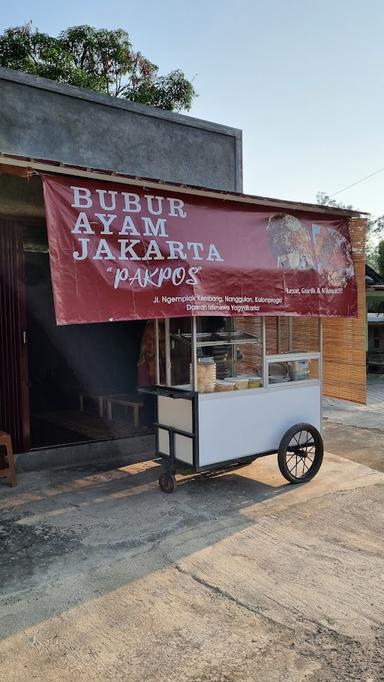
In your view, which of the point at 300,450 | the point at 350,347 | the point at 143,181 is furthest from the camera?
the point at 350,347

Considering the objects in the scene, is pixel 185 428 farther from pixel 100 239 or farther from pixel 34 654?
pixel 34 654

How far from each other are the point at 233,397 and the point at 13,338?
2640mm

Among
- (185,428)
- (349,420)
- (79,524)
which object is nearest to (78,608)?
(79,524)

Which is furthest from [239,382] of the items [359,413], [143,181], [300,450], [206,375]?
[359,413]

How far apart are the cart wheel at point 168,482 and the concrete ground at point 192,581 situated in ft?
0.45

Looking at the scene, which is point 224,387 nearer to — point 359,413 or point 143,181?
point 143,181

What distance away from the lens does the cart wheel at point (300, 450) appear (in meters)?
5.37

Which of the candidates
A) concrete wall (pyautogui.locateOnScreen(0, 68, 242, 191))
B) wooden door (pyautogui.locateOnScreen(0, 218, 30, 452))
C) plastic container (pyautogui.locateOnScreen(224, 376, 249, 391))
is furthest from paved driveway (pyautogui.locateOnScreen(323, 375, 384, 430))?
wooden door (pyautogui.locateOnScreen(0, 218, 30, 452))

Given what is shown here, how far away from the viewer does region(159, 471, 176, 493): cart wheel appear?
5.25 metres

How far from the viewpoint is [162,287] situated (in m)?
4.77

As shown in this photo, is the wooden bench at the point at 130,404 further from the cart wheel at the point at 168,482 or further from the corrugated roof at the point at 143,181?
the corrugated roof at the point at 143,181

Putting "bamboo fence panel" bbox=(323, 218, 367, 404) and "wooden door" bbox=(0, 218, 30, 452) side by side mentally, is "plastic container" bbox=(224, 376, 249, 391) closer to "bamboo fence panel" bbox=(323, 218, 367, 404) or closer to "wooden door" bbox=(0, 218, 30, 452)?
"bamboo fence panel" bbox=(323, 218, 367, 404)

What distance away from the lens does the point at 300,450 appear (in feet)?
18.7

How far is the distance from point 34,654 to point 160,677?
70 cm
